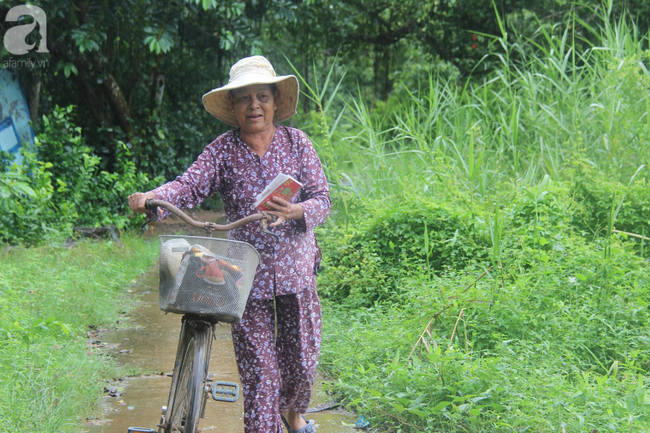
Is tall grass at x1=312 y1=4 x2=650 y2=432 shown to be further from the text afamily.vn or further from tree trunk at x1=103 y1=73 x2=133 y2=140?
tree trunk at x1=103 y1=73 x2=133 y2=140

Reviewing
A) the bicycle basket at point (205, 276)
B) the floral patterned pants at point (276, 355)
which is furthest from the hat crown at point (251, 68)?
the floral patterned pants at point (276, 355)

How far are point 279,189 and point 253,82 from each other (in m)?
0.58

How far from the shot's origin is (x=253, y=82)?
10.1ft

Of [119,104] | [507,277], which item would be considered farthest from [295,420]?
[119,104]

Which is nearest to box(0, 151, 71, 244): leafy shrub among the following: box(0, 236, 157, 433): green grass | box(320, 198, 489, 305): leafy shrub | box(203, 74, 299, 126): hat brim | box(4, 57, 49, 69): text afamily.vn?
box(0, 236, 157, 433): green grass

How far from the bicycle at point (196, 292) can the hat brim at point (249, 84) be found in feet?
2.14

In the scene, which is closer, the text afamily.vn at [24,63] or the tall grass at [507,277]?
the tall grass at [507,277]

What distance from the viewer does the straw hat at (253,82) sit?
3.13m

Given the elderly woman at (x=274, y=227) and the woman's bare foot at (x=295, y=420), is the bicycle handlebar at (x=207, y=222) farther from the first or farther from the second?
the woman's bare foot at (x=295, y=420)

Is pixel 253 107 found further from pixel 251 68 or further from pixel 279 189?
pixel 279 189

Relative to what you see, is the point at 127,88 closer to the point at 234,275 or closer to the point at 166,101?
the point at 166,101

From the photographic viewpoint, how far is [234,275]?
8.70 feet

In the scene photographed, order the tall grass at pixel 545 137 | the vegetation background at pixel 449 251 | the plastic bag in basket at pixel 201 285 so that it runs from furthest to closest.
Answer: the tall grass at pixel 545 137 < the vegetation background at pixel 449 251 < the plastic bag in basket at pixel 201 285

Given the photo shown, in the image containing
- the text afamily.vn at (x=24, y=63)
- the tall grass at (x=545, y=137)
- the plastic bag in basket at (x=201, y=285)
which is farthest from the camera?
the text afamily.vn at (x=24, y=63)
